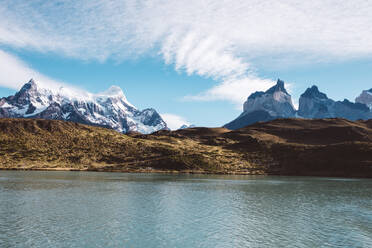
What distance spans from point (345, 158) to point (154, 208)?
167 metres

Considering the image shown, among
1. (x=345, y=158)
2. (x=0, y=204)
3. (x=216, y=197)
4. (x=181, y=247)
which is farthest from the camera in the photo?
(x=345, y=158)

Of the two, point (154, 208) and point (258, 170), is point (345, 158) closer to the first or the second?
point (258, 170)

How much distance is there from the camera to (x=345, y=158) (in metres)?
194

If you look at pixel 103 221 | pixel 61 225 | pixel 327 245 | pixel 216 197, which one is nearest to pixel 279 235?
pixel 327 245

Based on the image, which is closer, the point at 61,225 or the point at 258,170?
the point at 61,225

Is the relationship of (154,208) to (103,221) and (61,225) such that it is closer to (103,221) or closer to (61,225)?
(103,221)

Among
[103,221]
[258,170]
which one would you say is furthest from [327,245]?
[258,170]

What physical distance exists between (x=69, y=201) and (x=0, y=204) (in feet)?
40.7

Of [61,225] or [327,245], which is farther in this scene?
[61,225]

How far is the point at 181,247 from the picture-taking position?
122 feet

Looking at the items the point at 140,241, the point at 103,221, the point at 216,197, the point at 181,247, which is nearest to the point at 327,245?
the point at 181,247

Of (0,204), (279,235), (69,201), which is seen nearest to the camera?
(279,235)

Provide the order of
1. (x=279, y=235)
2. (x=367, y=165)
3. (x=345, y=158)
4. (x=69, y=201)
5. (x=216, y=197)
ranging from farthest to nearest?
1. (x=345, y=158)
2. (x=367, y=165)
3. (x=216, y=197)
4. (x=69, y=201)
5. (x=279, y=235)

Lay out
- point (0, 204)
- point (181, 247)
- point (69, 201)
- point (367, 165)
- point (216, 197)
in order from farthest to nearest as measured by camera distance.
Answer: point (367, 165) < point (216, 197) < point (69, 201) < point (0, 204) < point (181, 247)
